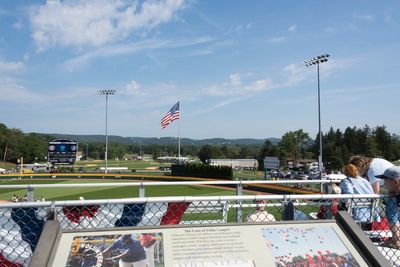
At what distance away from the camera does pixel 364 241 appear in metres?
2.75

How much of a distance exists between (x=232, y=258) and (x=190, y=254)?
0.91ft

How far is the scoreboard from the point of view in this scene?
48.9m

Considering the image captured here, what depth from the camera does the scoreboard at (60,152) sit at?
48.9 m

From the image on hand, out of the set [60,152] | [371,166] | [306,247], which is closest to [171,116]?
[60,152]

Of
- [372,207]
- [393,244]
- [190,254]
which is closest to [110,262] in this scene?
[190,254]

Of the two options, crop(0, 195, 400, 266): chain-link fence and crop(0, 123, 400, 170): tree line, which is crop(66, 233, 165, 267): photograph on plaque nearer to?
crop(0, 195, 400, 266): chain-link fence

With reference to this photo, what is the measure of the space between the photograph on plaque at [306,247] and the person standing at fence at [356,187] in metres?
2.02

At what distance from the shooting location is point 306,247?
2.75 metres

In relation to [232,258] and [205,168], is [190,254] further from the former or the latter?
[205,168]

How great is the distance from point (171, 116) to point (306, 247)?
38.3 metres

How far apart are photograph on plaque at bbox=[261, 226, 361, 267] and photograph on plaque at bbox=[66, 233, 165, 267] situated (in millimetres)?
784

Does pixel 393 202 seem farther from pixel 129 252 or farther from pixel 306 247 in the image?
pixel 129 252

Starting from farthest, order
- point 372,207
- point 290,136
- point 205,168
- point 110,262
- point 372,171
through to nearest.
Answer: point 290,136
point 205,168
point 372,171
point 372,207
point 110,262

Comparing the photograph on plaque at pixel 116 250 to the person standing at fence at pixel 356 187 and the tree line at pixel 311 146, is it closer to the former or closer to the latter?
the person standing at fence at pixel 356 187
